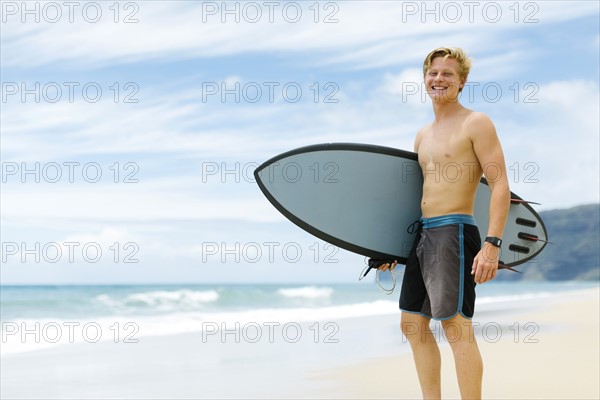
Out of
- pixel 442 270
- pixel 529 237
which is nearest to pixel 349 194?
pixel 442 270

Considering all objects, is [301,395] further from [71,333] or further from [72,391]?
[71,333]

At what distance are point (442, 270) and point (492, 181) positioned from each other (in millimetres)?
442

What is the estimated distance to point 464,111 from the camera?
3.35 metres

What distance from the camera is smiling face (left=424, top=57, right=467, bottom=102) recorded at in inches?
130

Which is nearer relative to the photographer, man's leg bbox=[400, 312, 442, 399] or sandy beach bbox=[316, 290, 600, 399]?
man's leg bbox=[400, 312, 442, 399]

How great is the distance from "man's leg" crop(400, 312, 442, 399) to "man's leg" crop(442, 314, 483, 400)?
16cm

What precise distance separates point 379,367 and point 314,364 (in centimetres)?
53

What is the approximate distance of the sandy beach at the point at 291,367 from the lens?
4961 mm

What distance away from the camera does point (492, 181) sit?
3217 mm

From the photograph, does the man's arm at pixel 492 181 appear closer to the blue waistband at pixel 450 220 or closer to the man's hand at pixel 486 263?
the man's hand at pixel 486 263

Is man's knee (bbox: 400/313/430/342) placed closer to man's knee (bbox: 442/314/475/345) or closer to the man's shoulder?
man's knee (bbox: 442/314/475/345)

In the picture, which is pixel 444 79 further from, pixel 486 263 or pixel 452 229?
pixel 486 263

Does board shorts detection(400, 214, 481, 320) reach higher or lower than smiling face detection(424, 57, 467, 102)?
lower

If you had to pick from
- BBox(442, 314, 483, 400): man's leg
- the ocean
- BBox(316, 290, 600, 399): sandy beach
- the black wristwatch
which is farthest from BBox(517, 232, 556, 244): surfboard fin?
the ocean
